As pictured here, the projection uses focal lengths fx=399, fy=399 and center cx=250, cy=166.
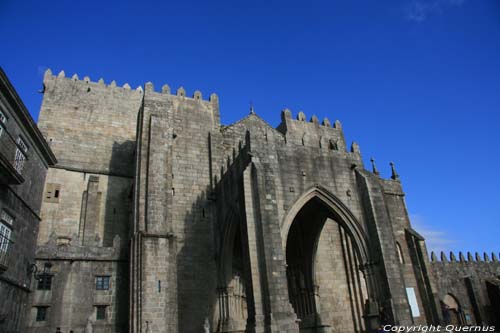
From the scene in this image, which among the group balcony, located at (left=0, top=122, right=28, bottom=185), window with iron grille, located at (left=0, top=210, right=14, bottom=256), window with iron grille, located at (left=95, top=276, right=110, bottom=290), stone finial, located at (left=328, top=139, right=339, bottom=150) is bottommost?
window with iron grille, located at (left=95, top=276, right=110, bottom=290)

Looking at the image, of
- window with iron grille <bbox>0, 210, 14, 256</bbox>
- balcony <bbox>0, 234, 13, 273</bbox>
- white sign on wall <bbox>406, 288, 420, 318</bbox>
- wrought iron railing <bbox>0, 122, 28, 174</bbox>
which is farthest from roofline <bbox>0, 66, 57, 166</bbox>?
white sign on wall <bbox>406, 288, 420, 318</bbox>

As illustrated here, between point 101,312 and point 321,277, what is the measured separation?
33.4 feet

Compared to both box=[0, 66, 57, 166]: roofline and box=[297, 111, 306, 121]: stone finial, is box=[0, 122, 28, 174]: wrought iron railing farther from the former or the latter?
box=[297, 111, 306, 121]: stone finial

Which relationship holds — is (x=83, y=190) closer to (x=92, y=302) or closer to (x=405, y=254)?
(x=92, y=302)

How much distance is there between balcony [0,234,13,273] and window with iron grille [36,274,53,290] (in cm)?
247

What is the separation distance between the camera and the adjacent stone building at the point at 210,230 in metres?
14.4

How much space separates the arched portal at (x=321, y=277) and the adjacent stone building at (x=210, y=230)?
2.5 inches

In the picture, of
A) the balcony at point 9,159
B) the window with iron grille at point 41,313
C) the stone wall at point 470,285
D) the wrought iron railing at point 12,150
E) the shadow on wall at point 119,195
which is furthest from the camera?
the stone wall at point 470,285

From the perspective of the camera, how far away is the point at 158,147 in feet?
61.0

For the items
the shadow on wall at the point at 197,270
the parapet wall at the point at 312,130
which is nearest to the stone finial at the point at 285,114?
the parapet wall at the point at 312,130

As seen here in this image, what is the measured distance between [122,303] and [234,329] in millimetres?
4697

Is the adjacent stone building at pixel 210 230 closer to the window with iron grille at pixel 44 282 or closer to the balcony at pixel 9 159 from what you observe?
the window with iron grille at pixel 44 282

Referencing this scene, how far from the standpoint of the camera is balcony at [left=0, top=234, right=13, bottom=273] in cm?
1318

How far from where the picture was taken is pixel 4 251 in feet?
44.3
